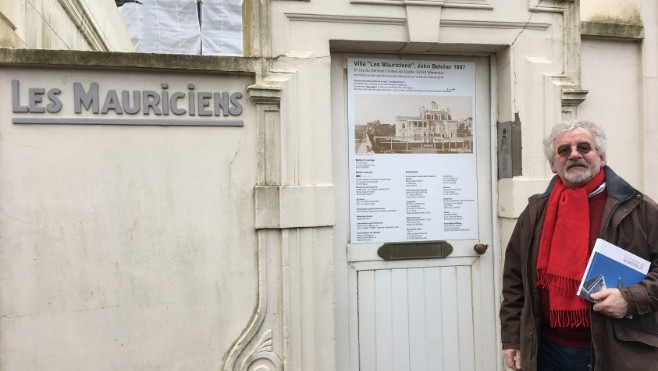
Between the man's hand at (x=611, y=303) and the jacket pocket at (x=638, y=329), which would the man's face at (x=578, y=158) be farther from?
the jacket pocket at (x=638, y=329)

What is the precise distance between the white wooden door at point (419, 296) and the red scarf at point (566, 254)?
1.13m

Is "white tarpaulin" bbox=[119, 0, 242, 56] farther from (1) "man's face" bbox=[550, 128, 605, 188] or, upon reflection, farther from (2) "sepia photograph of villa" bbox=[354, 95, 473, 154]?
(1) "man's face" bbox=[550, 128, 605, 188]

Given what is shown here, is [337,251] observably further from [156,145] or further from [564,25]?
[564,25]

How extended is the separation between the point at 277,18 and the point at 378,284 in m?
→ 1.82

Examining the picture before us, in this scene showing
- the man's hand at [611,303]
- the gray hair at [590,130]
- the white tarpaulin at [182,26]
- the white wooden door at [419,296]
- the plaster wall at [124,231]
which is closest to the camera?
the man's hand at [611,303]

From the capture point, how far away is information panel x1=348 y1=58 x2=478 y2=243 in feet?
11.1

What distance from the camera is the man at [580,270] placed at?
2.18m

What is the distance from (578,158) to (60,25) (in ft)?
14.2

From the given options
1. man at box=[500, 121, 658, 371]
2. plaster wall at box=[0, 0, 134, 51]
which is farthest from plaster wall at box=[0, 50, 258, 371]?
man at box=[500, 121, 658, 371]

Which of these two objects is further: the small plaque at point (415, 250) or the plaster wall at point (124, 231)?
the small plaque at point (415, 250)

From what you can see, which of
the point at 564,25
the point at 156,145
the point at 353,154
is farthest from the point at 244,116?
the point at 564,25

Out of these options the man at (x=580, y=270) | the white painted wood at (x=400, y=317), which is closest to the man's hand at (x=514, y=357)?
the man at (x=580, y=270)

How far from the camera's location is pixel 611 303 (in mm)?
2127

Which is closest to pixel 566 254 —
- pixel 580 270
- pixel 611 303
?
pixel 580 270
